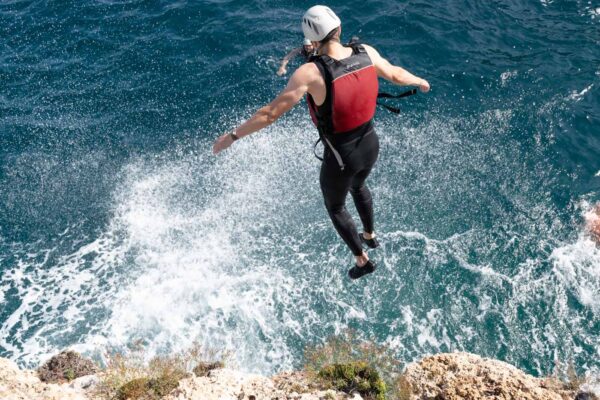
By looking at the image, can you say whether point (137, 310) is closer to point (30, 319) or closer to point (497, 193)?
point (30, 319)

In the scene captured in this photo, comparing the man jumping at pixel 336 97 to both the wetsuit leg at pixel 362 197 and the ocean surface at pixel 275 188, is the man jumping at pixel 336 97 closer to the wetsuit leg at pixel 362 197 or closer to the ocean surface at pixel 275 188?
the wetsuit leg at pixel 362 197

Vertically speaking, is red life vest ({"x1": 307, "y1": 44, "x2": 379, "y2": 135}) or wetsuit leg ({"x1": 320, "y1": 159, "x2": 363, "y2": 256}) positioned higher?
red life vest ({"x1": 307, "y1": 44, "x2": 379, "y2": 135})

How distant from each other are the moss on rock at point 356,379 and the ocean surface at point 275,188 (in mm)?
2026

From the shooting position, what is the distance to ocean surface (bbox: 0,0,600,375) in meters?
10.1

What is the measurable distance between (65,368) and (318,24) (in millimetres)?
6313

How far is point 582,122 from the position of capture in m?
13.4

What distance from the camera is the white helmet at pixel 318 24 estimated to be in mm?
5668

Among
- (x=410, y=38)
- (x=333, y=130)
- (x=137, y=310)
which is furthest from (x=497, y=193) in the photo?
(x=137, y=310)

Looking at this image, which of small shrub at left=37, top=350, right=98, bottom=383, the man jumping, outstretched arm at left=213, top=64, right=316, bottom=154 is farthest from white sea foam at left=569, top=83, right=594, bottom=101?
small shrub at left=37, top=350, right=98, bottom=383

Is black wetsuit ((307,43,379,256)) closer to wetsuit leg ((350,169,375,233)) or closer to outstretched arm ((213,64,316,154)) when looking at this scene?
wetsuit leg ((350,169,375,233))

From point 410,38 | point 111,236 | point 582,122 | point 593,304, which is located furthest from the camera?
point 410,38

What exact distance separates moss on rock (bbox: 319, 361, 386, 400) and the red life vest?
339cm

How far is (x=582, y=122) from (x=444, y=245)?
5.40m

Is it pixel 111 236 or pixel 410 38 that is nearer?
pixel 111 236
